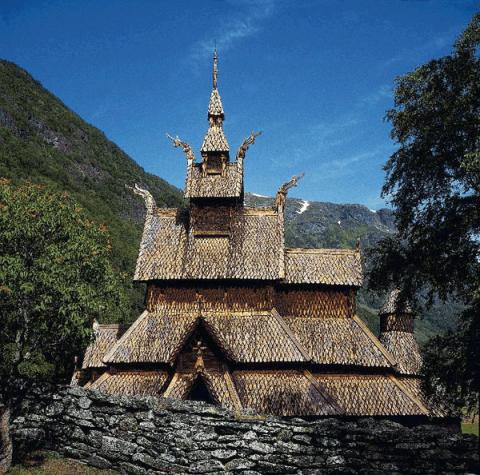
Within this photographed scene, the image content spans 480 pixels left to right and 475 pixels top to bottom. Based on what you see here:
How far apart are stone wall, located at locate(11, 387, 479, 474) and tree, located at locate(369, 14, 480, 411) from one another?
5.17 meters

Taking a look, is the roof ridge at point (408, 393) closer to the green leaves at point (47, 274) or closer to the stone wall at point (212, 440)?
the stone wall at point (212, 440)

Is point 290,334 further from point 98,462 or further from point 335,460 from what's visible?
point 335,460

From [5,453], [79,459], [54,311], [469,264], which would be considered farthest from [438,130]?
[5,453]

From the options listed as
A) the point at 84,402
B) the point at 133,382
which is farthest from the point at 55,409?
the point at 133,382

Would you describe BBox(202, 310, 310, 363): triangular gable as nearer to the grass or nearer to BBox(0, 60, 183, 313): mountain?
the grass

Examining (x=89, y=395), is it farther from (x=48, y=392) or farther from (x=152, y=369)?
(x=152, y=369)

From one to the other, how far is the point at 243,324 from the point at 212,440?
14133 millimetres

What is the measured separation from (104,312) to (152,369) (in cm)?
955

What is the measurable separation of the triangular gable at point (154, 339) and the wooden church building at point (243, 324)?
6cm

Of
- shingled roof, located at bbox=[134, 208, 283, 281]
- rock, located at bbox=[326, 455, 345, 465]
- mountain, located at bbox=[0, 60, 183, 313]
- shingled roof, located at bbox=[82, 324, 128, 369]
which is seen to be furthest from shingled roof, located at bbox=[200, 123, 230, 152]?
mountain, located at bbox=[0, 60, 183, 313]

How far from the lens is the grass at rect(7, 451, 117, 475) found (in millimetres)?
10836

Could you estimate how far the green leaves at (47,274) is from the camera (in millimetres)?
12961

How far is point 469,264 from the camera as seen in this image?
14484mm

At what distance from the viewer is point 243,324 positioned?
2455cm
